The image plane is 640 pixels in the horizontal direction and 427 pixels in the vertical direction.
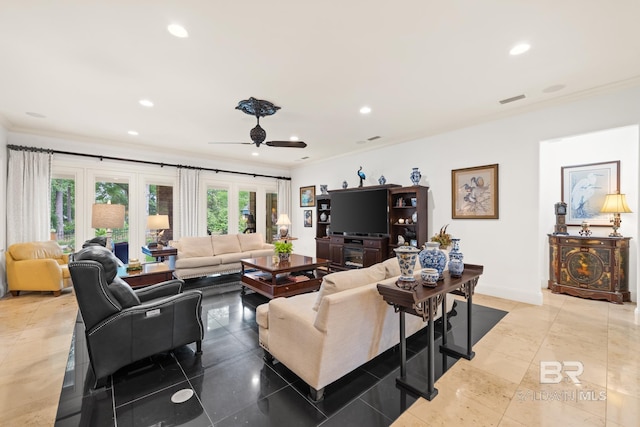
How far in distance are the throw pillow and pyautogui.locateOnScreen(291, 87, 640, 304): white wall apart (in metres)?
2.93

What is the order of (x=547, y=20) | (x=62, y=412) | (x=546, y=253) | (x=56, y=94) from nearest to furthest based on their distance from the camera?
(x=62, y=412)
(x=547, y=20)
(x=56, y=94)
(x=546, y=253)

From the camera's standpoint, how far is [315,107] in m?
3.89

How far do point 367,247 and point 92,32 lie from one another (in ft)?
16.3

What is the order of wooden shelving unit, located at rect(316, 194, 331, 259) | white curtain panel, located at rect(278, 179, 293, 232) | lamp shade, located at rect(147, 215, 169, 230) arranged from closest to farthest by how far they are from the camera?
lamp shade, located at rect(147, 215, 169, 230)
wooden shelving unit, located at rect(316, 194, 331, 259)
white curtain panel, located at rect(278, 179, 293, 232)

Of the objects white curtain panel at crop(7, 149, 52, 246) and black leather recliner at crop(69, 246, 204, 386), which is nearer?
black leather recliner at crop(69, 246, 204, 386)

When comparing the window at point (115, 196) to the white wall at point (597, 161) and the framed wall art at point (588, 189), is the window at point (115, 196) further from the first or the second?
the framed wall art at point (588, 189)

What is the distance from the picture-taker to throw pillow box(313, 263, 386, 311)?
6.77 ft

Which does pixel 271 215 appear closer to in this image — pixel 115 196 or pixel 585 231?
pixel 115 196

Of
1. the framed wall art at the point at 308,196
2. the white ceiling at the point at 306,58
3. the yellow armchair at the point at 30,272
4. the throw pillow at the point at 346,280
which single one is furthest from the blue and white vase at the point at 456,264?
the yellow armchair at the point at 30,272

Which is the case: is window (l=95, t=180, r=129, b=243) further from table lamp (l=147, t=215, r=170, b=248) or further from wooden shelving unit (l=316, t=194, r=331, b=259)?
wooden shelving unit (l=316, t=194, r=331, b=259)

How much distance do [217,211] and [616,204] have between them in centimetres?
767

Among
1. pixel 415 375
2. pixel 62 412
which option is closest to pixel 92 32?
pixel 62 412

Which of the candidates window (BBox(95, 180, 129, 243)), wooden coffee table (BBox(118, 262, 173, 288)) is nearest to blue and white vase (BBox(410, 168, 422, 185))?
wooden coffee table (BBox(118, 262, 173, 288))

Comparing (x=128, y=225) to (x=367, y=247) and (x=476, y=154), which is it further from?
(x=476, y=154)
